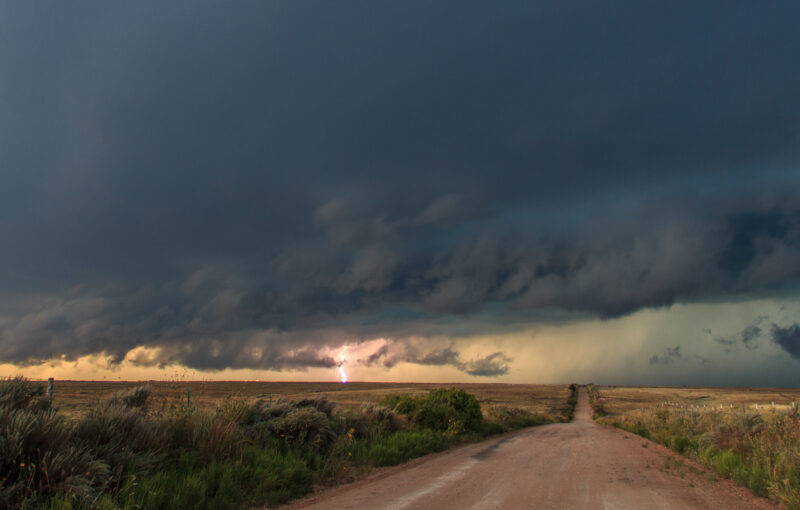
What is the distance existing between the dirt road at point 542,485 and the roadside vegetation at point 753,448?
441 mm

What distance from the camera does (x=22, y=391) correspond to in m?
9.55

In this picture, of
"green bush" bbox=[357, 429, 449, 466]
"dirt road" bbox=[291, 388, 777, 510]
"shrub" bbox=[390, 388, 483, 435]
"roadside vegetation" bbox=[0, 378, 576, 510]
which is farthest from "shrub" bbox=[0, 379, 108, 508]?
"shrub" bbox=[390, 388, 483, 435]

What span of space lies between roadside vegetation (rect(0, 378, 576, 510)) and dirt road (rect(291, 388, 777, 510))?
1.26 m

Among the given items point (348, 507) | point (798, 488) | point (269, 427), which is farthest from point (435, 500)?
point (798, 488)

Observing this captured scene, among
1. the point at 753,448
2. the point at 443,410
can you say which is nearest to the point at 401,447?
the point at 443,410

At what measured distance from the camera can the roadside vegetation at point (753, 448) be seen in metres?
11.2

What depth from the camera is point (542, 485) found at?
1214cm

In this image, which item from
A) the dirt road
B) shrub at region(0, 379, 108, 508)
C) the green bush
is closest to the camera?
shrub at region(0, 379, 108, 508)

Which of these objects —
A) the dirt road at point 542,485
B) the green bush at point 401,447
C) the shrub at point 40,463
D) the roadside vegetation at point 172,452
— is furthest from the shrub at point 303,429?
the shrub at point 40,463

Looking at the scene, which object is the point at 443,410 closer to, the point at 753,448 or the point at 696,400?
the point at 753,448

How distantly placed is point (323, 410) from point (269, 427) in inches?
136

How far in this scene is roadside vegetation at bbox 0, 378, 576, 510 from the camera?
7.62 metres

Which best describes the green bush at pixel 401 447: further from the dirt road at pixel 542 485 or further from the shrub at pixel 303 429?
the shrub at pixel 303 429

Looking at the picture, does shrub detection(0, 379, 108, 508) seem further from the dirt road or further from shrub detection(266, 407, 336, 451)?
shrub detection(266, 407, 336, 451)
